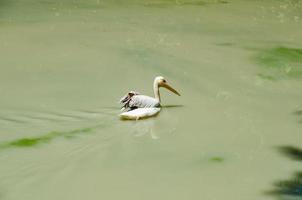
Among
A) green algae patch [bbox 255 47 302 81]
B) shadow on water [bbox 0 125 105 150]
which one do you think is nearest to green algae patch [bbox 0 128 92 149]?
shadow on water [bbox 0 125 105 150]

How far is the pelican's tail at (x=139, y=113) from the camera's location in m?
5.71

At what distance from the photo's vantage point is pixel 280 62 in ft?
26.8

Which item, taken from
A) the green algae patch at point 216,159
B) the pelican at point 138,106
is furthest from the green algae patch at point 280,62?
the green algae patch at point 216,159

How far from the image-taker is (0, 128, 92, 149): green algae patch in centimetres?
509

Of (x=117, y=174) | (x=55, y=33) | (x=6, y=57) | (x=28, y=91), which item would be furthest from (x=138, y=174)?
(x=55, y=33)

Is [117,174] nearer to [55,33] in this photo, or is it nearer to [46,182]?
[46,182]

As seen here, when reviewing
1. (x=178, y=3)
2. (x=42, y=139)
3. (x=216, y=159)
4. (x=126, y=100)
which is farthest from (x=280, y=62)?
(x=178, y=3)

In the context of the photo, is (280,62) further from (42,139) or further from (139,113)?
(42,139)

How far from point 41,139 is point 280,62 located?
13.5ft

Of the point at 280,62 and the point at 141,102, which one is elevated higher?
the point at 280,62

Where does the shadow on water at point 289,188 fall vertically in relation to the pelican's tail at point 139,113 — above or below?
below

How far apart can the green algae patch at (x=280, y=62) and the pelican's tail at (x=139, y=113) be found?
6.67ft

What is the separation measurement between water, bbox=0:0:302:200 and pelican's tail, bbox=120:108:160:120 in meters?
0.08

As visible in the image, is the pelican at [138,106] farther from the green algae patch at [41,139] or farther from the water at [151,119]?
the green algae patch at [41,139]
